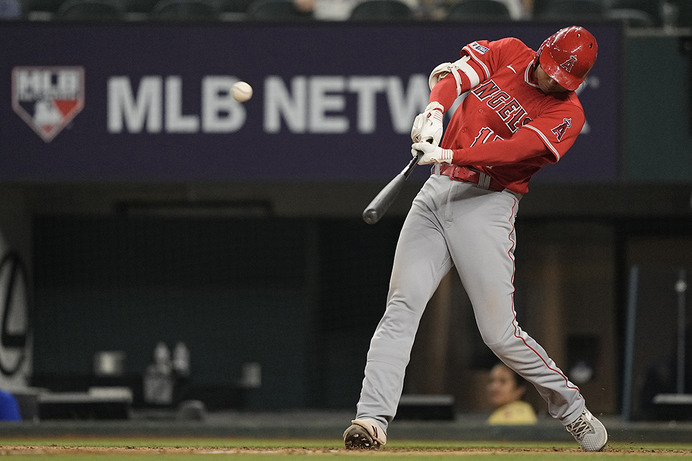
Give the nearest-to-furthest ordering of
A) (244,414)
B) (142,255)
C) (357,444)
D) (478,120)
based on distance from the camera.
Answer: (357,444) < (478,120) < (244,414) < (142,255)

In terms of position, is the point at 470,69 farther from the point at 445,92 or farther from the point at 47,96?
the point at 47,96

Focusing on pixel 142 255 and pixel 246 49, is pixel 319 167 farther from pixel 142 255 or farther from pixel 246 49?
pixel 142 255

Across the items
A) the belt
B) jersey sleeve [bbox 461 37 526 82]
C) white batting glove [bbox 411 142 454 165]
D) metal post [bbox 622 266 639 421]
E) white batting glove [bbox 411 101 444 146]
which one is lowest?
metal post [bbox 622 266 639 421]

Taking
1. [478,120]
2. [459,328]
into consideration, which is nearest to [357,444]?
[478,120]

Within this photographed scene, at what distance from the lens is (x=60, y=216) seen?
10.7 metres

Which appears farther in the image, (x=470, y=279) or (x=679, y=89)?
(x=679, y=89)

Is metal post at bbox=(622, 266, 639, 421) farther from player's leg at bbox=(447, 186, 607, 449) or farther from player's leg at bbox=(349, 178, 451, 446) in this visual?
player's leg at bbox=(349, 178, 451, 446)

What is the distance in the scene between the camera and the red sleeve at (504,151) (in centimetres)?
407

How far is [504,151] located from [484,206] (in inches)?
13.0

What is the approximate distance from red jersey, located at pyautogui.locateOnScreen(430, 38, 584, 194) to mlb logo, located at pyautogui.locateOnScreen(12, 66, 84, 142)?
15.8ft

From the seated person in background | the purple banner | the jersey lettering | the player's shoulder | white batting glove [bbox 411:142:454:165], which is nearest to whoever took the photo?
white batting glove [bbox 411:142:454:165]

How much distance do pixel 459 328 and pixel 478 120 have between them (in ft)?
20.7

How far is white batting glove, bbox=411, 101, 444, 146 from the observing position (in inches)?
164

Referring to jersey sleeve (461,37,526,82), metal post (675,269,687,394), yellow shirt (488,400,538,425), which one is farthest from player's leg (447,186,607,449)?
metal post (675,269,687,394)
